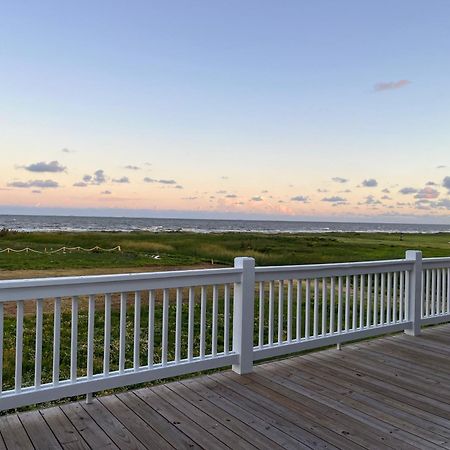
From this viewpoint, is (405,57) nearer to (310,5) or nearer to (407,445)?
(310,5)

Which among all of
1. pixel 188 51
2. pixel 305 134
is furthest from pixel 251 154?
pixel 188 51

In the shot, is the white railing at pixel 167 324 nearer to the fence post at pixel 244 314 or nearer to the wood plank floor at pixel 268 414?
the fence post at pixel 244 314

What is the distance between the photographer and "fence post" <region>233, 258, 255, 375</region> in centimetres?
347

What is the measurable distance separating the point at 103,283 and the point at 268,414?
4.53ft

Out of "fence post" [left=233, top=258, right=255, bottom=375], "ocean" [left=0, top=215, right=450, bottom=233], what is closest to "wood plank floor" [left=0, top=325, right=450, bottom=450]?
"fence post" [left=233, top=258, right=255, bottom=375]

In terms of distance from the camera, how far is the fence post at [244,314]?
137 inches

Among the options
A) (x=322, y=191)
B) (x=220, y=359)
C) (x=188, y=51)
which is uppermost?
(x=188, y=51)

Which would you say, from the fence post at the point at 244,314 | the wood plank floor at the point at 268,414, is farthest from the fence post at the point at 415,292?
the fence post at the point at 244,314

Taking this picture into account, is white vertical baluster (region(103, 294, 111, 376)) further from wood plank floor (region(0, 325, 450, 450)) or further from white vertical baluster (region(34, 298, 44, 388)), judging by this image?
white vertical baluster (region(34, 298, 44, 388))

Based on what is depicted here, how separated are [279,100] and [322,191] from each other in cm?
2176

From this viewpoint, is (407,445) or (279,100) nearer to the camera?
(407,445)

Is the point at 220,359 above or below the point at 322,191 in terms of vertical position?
below

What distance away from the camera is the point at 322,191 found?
108 ft

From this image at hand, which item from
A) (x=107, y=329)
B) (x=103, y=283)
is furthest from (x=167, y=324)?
(x=103, y=283)
